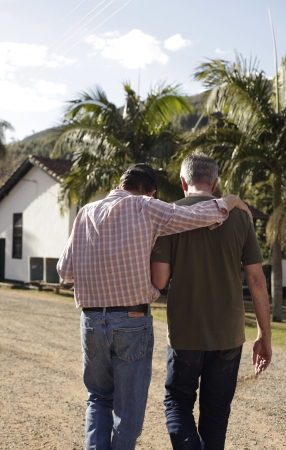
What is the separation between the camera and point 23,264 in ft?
78.3

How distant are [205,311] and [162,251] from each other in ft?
1.36

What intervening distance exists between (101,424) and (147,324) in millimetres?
602

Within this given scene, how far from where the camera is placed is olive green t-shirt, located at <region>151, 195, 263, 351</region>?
3195 mm

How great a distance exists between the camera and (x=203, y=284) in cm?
321

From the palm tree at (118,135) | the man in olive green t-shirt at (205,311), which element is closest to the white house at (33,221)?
the palm tree at (118,135)

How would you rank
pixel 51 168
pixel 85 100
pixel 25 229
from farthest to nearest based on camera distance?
pixel 25 229, pixel 51 168, pixel 85 100

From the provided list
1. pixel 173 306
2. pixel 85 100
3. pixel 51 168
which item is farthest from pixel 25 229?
pixel 173 306

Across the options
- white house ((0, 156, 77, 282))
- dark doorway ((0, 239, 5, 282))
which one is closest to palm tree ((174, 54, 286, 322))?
white house ((0, 156, 77, 282))

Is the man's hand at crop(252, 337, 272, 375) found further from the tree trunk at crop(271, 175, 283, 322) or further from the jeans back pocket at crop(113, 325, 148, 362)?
the tree trunk at crop(271, 175, 283, 322)

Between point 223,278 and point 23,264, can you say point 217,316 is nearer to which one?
point 223,278

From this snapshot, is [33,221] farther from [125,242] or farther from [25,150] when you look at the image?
[25,150]

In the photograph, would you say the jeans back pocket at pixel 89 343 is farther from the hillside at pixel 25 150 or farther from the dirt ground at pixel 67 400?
the hillside at pixel 25 150

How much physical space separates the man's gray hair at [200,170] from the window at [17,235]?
21459mm

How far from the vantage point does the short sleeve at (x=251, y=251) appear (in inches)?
132
